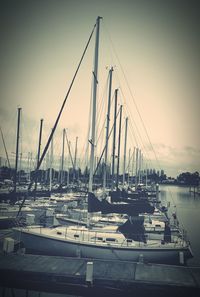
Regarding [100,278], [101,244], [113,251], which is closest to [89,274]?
[100,278]

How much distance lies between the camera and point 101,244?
14.5 meters

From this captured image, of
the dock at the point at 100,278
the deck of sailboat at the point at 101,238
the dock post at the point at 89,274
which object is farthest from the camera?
the deck of sailboat at the point at 101,238

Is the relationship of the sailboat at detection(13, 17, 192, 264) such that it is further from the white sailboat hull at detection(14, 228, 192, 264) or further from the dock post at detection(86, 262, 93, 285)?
the dock post at detection(86, 262, 93, 285)

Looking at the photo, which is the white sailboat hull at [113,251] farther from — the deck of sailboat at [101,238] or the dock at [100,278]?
the dock at [100,278]

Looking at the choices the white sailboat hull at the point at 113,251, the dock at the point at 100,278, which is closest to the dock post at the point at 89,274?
the dock at the point at 100,278

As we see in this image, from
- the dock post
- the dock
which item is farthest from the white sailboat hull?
the dock post

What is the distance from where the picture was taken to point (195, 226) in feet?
107

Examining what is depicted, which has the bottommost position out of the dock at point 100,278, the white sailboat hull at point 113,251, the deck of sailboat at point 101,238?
the dock at point 100,278

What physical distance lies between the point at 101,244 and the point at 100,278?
2568 millimetres

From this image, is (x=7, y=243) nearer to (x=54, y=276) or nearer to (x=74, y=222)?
(x=54, y=276)

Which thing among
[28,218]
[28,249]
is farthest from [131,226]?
[28,218]

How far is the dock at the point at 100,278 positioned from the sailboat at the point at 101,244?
81 centimetres

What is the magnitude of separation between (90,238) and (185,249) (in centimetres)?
543

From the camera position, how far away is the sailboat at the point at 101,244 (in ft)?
47.4
